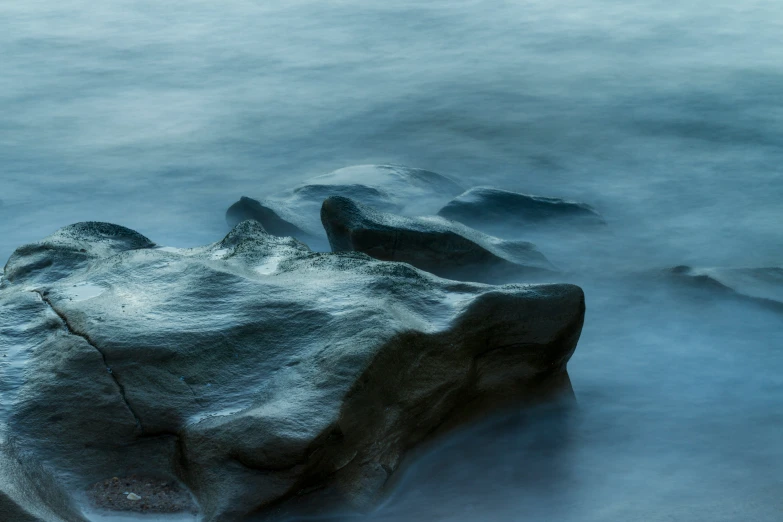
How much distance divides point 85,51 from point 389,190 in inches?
245

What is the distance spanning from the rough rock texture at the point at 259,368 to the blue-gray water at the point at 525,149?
0.83ft

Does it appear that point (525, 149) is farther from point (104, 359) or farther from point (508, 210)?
point (104, 359)

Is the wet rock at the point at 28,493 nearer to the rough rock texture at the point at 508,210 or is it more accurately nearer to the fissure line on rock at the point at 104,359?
the fissure line on rock at the point at 104,359

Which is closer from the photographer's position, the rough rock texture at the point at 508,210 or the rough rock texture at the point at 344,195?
the rough rock texture at the point at 344,195

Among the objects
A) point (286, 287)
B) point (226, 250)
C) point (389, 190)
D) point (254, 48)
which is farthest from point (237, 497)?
point (254, 48)

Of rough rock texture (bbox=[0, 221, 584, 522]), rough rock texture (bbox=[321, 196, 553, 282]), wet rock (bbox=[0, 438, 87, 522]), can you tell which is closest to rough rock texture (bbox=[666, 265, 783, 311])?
rough rock texture (bbox=[321, 196, 553, 282])

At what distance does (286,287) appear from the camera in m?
3.81

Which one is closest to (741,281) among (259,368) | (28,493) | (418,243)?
(418,243)

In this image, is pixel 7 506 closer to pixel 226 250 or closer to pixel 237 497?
pixel 237 497

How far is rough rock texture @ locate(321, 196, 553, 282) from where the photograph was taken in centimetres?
500

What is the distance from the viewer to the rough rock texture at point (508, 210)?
6207mm

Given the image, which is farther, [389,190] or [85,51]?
[85,51]

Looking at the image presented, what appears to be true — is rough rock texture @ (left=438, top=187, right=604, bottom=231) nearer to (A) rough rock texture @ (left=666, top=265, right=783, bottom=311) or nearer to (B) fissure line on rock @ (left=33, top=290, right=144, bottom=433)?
(A) rough rock texture @ (left=666, top=265, right=783, bottom=311)

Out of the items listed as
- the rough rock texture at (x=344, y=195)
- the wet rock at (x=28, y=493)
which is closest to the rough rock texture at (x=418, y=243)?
the rough rock texture at (x=344, y=195)
